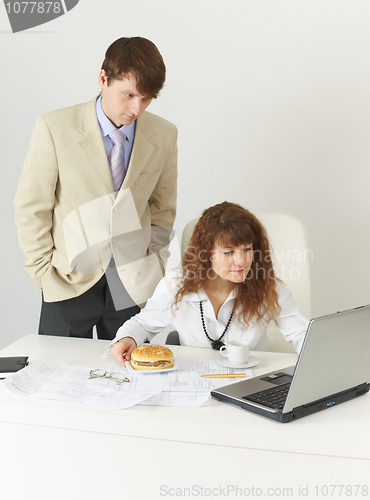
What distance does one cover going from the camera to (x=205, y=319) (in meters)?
1.69

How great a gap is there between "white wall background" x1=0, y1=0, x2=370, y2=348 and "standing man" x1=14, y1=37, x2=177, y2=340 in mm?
777

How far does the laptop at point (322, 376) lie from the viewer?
1.02 m

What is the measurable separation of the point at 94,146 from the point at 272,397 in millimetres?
1107

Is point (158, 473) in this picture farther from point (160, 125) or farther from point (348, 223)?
point (348, 223)

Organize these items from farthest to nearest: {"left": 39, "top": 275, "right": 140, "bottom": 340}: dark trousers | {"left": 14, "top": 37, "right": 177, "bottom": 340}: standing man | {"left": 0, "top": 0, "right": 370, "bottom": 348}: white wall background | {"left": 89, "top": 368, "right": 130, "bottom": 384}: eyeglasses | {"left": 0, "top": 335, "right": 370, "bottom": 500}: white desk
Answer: {"left": 0, "top": 0, "right": 370, "bottom": 348}: white wall background
{"left": 39, "top": 275, "right": 140, "bottom": 340}: dark trousers
{"left": 14, "top": 37, "right": 177, "bottom": 340}: standing man
{"left": 89, "top": 368, "right": 130, "bottom": 384}: eyeglasses
{"left": 0, "top": 335, "right": 370, "bottom": 500}: white desk

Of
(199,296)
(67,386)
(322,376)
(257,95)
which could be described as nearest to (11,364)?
(67,386)

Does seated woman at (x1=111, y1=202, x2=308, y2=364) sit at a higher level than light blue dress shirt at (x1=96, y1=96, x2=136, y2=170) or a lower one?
lower

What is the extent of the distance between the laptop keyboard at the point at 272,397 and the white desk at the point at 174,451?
1.6 inches

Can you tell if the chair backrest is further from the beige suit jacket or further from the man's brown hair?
the man's brown hair

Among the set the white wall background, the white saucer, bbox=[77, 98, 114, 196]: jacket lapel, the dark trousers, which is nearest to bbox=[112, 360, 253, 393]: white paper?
the white saucer

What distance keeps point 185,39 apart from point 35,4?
3.13 ft

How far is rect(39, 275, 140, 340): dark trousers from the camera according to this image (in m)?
1.89

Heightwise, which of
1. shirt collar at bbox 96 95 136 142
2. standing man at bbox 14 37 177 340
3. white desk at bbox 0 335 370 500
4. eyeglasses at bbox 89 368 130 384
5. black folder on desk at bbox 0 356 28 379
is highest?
shirt collar at bbox 96 95 136 142

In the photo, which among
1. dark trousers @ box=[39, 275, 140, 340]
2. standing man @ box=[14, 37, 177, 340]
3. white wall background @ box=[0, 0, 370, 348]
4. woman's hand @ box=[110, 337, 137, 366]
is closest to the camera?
woman's hand @ box=[110, 337, 137, 366]
